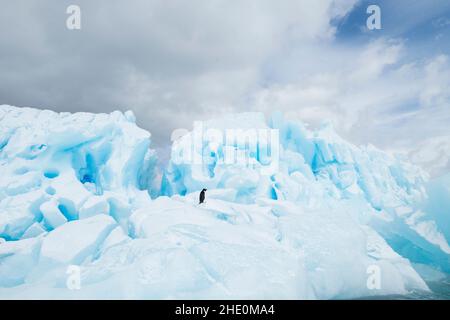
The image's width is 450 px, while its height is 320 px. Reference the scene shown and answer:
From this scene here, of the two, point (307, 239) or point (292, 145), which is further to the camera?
point (292, 145)

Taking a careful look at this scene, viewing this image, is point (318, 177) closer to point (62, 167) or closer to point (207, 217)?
point (207, 217)

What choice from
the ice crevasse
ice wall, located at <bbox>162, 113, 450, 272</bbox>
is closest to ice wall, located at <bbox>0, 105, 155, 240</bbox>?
the ice crevasse

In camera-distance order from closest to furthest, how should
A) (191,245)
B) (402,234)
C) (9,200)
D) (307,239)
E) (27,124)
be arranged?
1. (191,245)
2. (307,239)
3. (9,200)
4. (402,234)
5. (27,124)

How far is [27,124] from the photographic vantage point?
39.0ft

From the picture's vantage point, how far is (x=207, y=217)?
6.18 meters

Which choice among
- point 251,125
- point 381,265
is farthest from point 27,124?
point 381,265

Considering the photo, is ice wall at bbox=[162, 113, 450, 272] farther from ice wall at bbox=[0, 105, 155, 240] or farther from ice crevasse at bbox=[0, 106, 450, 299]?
ice wall at bbox=[0, 105, 155, 240]

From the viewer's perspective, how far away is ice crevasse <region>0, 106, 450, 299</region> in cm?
421

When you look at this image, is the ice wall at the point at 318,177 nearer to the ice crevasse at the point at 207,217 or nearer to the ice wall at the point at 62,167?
the ice crevasse at the point at 207,217

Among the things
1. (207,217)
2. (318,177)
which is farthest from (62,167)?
(318,177)

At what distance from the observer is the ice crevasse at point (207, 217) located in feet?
13.8

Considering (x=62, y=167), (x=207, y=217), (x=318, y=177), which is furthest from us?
(x=318, y=177)
